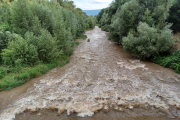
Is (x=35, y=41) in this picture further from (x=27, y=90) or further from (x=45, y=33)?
(x=27, y=90)

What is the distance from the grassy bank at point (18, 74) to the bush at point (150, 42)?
13.6 m

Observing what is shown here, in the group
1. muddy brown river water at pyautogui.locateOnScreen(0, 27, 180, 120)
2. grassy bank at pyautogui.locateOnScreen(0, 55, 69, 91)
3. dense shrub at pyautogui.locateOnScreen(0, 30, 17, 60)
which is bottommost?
muddy brown river water at pyautogui.locateOnScreen(0, 27, 180, 120)

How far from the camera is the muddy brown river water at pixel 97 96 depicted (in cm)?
837

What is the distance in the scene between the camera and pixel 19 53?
13414 mm

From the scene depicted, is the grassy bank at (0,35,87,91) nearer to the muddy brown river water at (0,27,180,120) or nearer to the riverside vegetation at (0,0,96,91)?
the riverside vegetation at (0,0,96,91)

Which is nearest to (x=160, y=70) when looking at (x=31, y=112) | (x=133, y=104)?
(x=133, y=104)

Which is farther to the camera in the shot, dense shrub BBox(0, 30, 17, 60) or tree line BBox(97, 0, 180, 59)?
tree line BBox(97, 0, 180, 59)

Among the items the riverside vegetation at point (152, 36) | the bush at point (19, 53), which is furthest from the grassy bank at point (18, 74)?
the riverside vegetation at point (152, 36)

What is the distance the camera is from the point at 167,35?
16391 mm

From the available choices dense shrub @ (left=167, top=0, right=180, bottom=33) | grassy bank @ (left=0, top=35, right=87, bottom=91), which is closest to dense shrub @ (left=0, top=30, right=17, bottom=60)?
grassy bank @ (left=0, top=35, right=87, bottom=91)

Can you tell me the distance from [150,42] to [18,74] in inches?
720

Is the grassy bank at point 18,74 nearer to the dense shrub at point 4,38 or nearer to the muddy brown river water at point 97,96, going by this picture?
the muddy brown river water at point 97,96

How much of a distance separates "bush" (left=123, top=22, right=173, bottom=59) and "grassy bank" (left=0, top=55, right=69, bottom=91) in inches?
537

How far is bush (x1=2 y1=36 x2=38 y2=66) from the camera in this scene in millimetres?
12988
